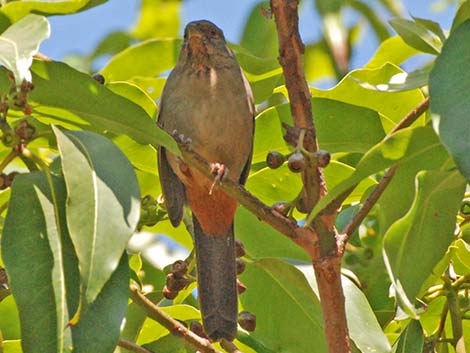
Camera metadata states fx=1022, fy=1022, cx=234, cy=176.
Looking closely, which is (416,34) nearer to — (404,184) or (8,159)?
(404,184)

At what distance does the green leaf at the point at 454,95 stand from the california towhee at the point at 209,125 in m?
1.82

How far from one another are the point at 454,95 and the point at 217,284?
5.61 ft

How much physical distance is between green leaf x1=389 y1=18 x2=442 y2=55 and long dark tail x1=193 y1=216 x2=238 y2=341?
101cm

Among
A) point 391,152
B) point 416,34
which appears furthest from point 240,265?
point 391,152

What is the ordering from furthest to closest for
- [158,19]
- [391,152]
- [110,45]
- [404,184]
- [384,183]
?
[158,19] → [110,45] → [384,183] → [404,184] → [391,152]

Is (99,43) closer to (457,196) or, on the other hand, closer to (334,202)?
(334,202)

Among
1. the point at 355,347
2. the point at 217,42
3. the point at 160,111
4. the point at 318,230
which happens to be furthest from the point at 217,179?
the point at 217,42

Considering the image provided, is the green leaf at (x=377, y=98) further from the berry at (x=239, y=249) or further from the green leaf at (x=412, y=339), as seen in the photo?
the green leaf at (x=412, y=339)

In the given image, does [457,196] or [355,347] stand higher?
[457,196]

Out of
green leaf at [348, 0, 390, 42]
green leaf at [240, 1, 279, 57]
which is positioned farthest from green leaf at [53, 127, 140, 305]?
green leaf at [348, 0, 390, 42]

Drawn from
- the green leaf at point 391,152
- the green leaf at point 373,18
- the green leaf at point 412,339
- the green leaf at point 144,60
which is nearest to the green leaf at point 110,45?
the green leaf at point 144,60

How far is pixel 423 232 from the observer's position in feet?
7.32

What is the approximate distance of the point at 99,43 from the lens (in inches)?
179

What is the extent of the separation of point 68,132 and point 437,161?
864mm
